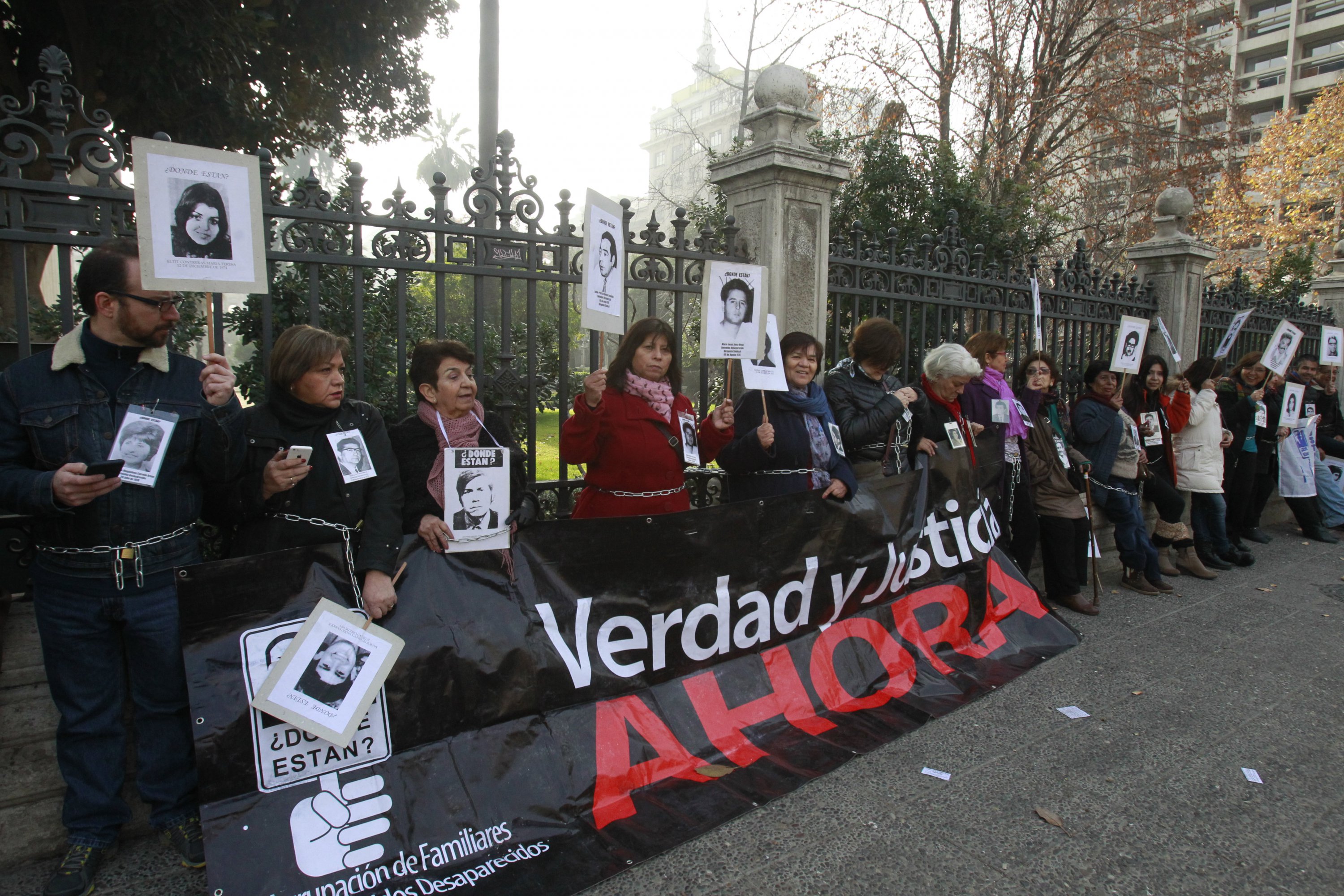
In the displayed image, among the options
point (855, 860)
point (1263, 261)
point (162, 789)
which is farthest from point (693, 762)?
point (1263, 261)

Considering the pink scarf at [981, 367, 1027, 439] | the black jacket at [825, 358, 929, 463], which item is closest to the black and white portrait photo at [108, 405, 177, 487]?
the black jacket at [825, 358, 929, 463]

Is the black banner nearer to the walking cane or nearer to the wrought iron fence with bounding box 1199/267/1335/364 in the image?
the walking cane

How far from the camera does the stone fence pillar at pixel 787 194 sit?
15.0 ft

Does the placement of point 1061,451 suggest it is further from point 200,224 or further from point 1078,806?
point 200,224

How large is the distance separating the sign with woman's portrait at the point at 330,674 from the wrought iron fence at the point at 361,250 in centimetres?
124

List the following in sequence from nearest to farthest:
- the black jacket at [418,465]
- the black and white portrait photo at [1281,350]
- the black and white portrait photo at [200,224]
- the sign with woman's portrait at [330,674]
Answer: the sign with woman's portrait at [330,674] → the black and white portrait photo at [200,224] → the black jacket at [418,465] → the black and white portrait photo at [1281,350]

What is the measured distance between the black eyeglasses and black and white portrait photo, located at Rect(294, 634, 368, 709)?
117cm

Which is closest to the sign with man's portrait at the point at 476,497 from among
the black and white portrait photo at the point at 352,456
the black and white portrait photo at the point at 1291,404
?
the black and white portrait photo at the point at 352,456

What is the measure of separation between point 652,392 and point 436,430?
101cm

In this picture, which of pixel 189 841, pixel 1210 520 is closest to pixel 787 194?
pixel 189 841

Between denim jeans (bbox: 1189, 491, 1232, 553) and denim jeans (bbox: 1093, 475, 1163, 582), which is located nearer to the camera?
denim jeans (bbox: 1093, 475, 1163, 582)

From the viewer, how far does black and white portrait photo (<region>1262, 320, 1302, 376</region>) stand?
7.31m

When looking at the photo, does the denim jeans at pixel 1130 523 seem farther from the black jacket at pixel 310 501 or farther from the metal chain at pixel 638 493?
the black jacket at pixel 310 501

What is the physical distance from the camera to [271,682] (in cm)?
229
